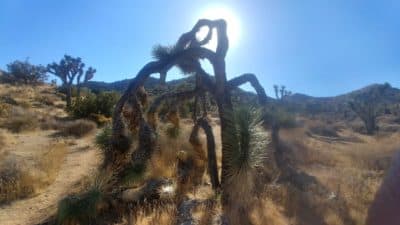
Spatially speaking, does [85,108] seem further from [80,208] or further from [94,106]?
[80,208]

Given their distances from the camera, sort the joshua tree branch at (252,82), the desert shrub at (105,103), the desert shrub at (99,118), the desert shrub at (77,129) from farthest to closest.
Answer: the desert shrub at (105,103)
the desert shrub at (99,118)
the desert shrub at (77,129)
the joshua tree branch at (252,82)

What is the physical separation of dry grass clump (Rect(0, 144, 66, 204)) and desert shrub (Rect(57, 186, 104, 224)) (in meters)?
1.96

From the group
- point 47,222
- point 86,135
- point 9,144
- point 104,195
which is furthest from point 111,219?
point 86,135

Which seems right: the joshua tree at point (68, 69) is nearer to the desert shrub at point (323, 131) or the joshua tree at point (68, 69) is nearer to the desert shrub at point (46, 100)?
the desert shrub at point (46, 100)

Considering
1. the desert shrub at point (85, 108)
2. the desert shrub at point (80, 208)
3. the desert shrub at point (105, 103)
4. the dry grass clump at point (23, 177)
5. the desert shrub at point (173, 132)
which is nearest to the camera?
the desert shrub at point (80, 208)

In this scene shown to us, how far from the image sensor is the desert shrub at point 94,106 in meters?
23.3

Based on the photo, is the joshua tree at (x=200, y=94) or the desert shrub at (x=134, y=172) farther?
the joshua tree at (x=200, y=94)

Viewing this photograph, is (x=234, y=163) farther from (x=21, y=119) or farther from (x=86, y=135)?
(x=21, y=119)

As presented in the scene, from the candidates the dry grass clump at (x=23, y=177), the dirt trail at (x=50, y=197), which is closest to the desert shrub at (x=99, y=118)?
the dirt trail at (x=50, y=197)

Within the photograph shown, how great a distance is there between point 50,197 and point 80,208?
199 cm

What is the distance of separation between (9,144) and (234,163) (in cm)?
1036

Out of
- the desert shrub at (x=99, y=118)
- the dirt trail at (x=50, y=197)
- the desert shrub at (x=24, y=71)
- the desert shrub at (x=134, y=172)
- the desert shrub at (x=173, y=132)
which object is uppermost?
the desert shrub at (x=24, y=71)

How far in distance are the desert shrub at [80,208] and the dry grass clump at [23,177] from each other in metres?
1.96

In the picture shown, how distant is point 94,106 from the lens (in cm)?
2366
